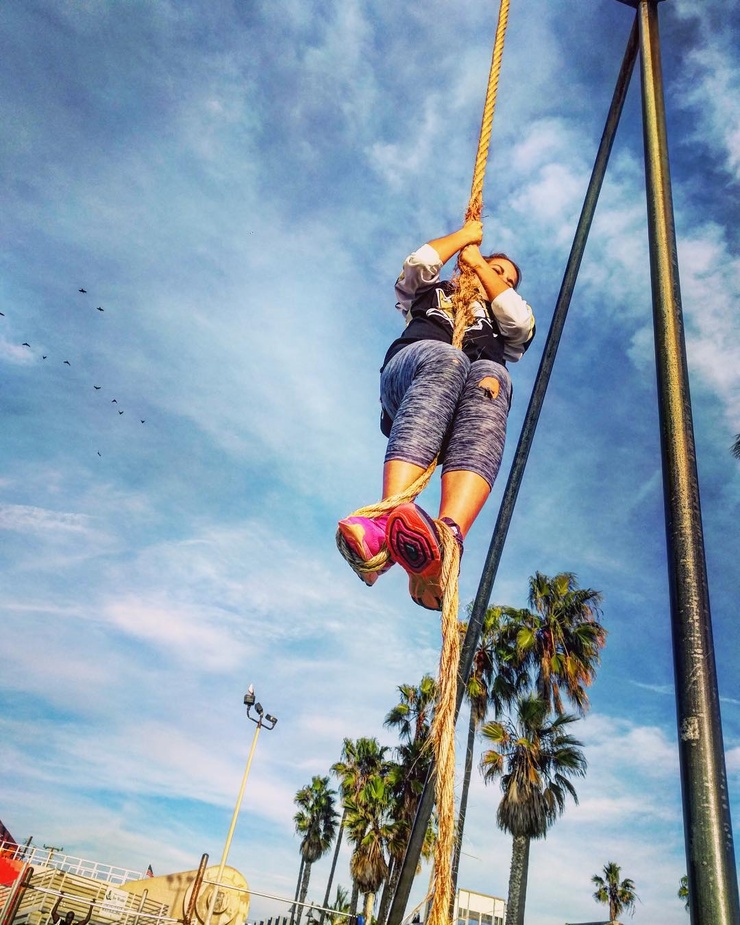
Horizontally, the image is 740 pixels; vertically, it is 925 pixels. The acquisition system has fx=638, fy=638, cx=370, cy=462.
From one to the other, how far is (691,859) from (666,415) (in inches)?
46.1

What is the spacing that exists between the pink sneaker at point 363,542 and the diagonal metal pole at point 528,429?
2.96 feet

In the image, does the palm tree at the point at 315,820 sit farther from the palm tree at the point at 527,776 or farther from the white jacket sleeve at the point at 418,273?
the white jacket sleeve at the point at 418,273

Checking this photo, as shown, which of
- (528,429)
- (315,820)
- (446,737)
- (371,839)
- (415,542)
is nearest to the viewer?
(446,737)

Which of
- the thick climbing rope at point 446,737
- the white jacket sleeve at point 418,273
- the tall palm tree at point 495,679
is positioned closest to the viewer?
the thick climbing rope at point 446,737

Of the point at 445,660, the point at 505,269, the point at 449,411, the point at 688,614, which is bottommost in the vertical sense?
the point at 445,660

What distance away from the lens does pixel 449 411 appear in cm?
258

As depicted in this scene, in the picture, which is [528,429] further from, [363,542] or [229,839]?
[229,839]

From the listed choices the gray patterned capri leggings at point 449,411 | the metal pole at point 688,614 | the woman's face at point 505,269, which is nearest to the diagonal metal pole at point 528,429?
the woman's face at point 505,269

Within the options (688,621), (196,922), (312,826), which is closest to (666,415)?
(688,621)

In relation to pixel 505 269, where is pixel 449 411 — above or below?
below

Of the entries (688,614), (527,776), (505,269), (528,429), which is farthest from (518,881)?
(688,614)

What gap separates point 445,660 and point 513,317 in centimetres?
178

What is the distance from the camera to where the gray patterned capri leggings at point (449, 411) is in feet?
8.14

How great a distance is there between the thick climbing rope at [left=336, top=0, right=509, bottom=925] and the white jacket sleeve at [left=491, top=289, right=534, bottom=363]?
0.42 feet
